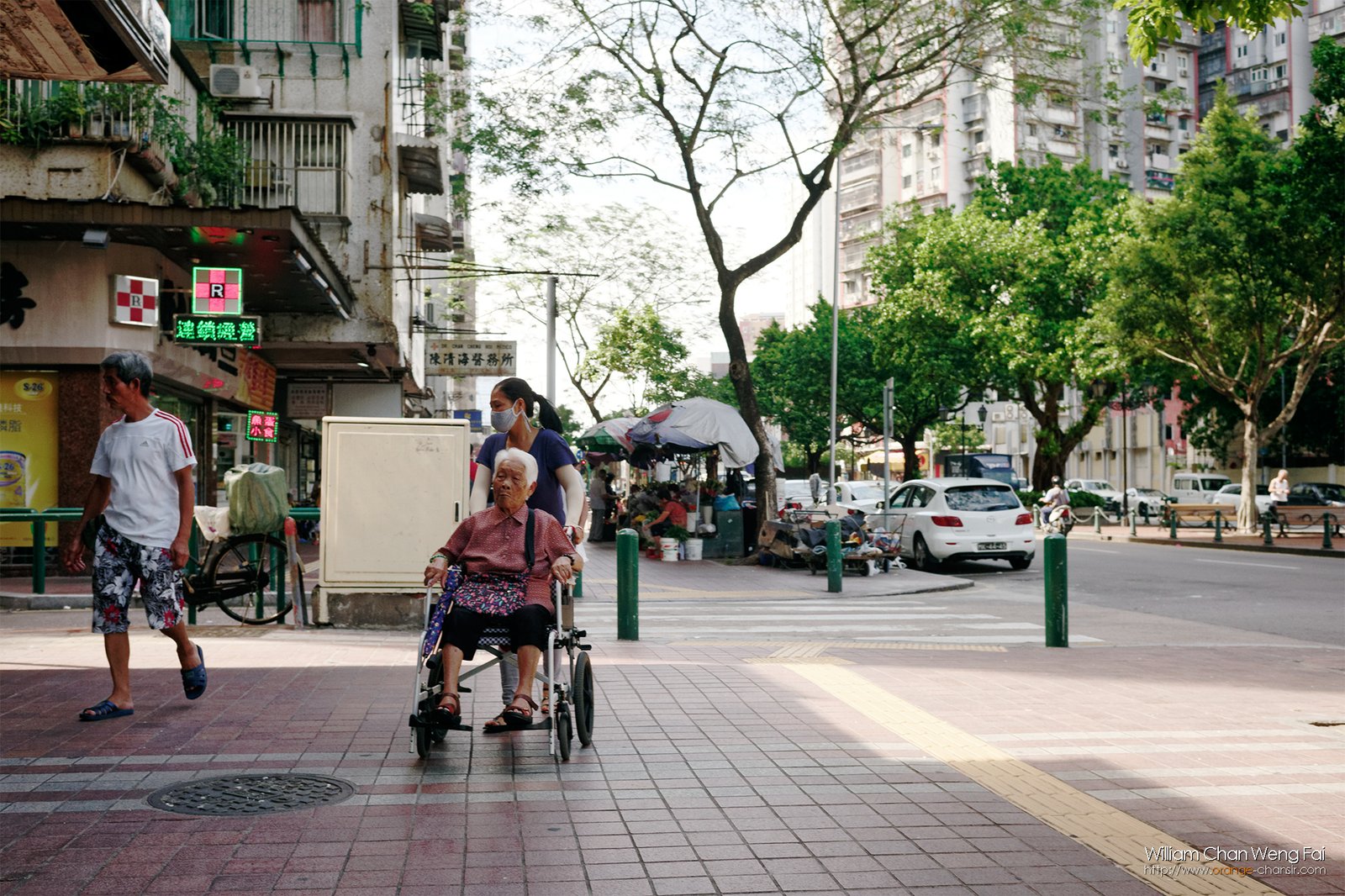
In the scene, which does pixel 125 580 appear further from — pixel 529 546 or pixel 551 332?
pixel 551 332

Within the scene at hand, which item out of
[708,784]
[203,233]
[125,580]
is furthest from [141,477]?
[203,233]

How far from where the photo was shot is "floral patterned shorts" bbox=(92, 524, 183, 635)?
6488 mm

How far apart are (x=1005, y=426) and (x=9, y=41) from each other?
75.5 meters

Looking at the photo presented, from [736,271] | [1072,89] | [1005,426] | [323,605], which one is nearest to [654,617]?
[323,605]

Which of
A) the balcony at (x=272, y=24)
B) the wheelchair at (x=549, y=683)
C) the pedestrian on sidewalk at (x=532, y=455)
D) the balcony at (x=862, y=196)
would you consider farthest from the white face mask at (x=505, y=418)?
the balcony at (x=862, y=196)

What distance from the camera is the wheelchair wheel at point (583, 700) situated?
19.5 feet

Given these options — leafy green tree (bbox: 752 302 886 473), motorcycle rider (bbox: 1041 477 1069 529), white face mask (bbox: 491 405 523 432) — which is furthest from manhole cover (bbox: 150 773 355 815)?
leafy green tree (bbox: 752 302 886 473)

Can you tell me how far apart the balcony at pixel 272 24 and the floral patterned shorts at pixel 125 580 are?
17.9 metres

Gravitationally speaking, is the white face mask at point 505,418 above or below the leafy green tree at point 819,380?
below

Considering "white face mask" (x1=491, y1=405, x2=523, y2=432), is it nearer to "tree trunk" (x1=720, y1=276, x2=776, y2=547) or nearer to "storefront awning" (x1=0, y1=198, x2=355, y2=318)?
"storefront awning" (x1=0, y1=198, x2=355, y2=318)

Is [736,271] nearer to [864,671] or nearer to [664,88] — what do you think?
[664,88]

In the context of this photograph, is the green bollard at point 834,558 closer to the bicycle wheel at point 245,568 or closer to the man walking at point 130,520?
the bicycle wheel at point 245,568

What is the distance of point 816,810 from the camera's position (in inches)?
195

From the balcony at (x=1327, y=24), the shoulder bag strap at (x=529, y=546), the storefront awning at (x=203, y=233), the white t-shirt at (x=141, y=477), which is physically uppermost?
the balcony at (x=1327, y=24)
